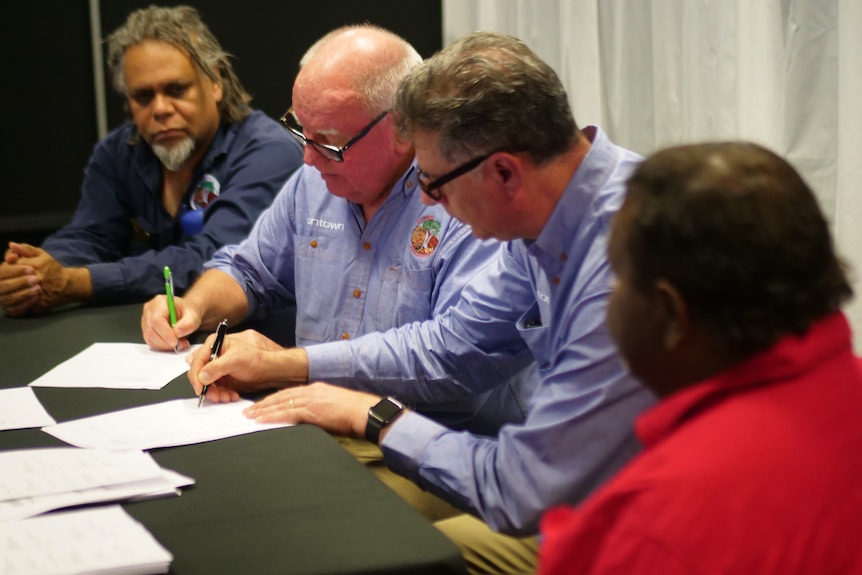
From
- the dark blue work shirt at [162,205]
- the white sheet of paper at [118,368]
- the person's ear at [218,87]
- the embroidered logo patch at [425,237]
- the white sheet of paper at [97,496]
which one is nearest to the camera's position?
the white sheet of paper at [97,496]

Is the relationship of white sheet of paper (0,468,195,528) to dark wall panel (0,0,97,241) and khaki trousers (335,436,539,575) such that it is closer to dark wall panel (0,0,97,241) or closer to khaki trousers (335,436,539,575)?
khaki trousers (335,436,539,575)

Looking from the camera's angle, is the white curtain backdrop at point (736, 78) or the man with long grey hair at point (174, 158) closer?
the white curtain backdrop at point (736, 78)

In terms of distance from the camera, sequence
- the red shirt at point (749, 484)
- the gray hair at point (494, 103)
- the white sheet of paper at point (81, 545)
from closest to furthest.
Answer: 1. the red shirt at point (749, 484)
2. the white sheet of paper at point (81, 545)
3. the gray hair at point (494, 103)

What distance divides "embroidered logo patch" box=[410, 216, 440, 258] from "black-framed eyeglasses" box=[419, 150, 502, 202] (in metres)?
0.49

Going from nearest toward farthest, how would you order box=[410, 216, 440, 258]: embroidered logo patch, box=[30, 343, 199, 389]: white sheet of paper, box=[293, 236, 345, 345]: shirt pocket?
box=[30, 343, 199, 389]: white sheet of paper < box=[410, 216, 440, 258]: embroidered logo patch < box=[293, 236, 345, 345]: shirt pocket

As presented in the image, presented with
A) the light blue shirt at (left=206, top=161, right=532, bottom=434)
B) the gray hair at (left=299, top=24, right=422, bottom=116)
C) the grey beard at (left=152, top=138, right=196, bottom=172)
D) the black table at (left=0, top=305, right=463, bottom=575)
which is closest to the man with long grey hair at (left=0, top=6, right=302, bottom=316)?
the grey beard at (left=152, top=138, right=196, bottom=172)

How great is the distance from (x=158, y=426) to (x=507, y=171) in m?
0.71

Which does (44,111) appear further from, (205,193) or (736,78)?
(736,78)

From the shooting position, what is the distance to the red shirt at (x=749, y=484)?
814mm

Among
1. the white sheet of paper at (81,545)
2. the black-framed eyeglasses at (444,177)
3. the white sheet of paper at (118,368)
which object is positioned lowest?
the white sheet of paper at (118,368)

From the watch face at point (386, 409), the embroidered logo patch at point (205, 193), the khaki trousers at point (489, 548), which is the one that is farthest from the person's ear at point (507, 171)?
the embroidered logo patch at point (205, 193)

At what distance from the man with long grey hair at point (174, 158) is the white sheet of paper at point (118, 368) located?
0.77 metres

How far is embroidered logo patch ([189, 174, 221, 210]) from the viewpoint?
3.19 metres

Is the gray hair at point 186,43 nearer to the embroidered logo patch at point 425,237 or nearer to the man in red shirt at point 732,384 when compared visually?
the embroidered logo patch at point 425,237
